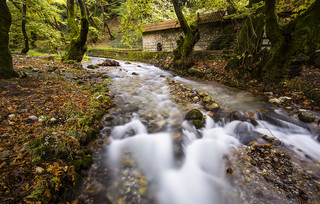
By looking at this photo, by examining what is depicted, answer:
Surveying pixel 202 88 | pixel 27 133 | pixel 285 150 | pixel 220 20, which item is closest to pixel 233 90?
pixel 202 88

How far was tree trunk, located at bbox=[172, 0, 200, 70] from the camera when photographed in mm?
8469

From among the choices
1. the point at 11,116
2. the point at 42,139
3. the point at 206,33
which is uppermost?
the point at 206,33

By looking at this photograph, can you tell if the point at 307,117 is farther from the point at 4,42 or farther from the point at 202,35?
the point at 202,35

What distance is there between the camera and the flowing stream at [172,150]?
243 centimetres

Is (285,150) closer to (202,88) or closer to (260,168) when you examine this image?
(260,168)

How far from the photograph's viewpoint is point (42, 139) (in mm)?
2250

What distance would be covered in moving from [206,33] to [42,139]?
15533mm

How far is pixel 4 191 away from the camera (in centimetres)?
156

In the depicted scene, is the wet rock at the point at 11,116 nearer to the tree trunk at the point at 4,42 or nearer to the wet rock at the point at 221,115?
the tree trunk at the point at 4,42

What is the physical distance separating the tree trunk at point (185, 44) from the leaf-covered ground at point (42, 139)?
6.56m

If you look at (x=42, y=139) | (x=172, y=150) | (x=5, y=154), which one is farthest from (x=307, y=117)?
(x=5, y=154)

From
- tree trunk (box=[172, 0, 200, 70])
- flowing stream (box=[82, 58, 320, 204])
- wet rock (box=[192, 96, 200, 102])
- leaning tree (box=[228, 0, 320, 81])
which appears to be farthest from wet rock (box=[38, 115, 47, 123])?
tree trunk (box=[172, 0, 200, 70])

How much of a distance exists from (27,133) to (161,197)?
8.73 ft

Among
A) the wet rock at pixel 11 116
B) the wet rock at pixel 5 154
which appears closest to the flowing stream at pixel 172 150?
the wet rock at pixel 5 154
